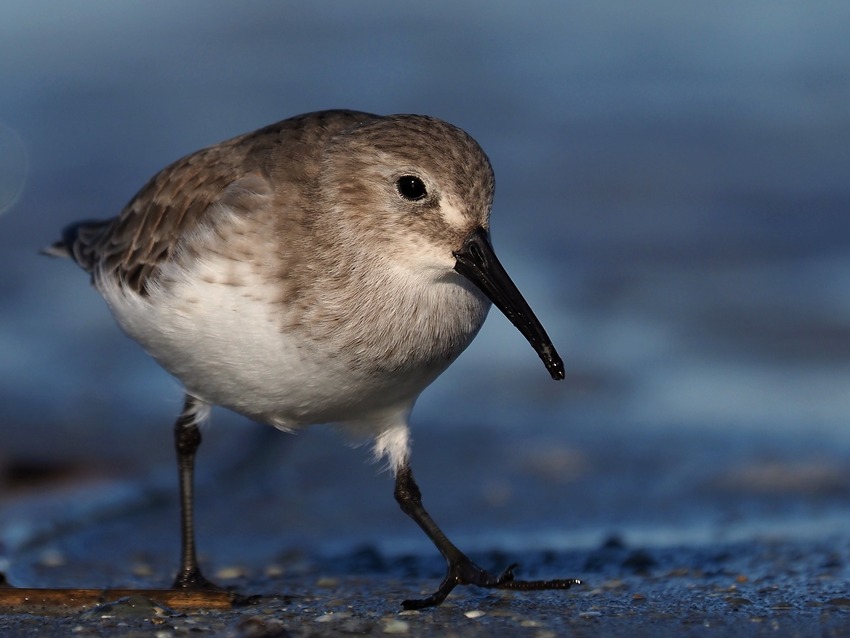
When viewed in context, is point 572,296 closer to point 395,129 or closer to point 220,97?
point 395,129

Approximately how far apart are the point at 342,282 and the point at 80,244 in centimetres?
213

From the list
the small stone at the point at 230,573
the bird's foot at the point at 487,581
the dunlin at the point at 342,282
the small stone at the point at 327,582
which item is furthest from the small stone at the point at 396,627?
the small stone at the point at 230,573

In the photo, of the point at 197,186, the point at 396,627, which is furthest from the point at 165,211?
the point at 396,627

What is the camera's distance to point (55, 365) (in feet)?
27.7

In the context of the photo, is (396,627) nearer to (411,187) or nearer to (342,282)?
(342,282)

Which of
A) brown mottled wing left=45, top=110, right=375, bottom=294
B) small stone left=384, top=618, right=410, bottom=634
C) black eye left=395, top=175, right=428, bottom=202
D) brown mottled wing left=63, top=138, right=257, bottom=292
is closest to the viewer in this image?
small stone left=384, top=618, right=410, bottom=634

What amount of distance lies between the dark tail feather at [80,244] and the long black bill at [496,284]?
2.21m

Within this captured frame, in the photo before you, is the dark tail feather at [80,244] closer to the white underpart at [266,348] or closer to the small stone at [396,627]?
the white underpart at [266,348]

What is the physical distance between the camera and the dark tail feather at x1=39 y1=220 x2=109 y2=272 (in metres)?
6.05

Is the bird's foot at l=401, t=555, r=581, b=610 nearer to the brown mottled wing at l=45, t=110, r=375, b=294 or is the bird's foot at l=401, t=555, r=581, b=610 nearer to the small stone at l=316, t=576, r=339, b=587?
the small stone at l=316, t=576, r=339, b=587

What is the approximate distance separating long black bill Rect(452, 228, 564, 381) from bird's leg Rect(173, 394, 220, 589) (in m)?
1.41

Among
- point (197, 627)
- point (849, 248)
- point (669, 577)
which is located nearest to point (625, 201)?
point (849, 248)

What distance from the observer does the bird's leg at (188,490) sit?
5086mm

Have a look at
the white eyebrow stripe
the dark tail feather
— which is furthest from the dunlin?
the dark tail feather
